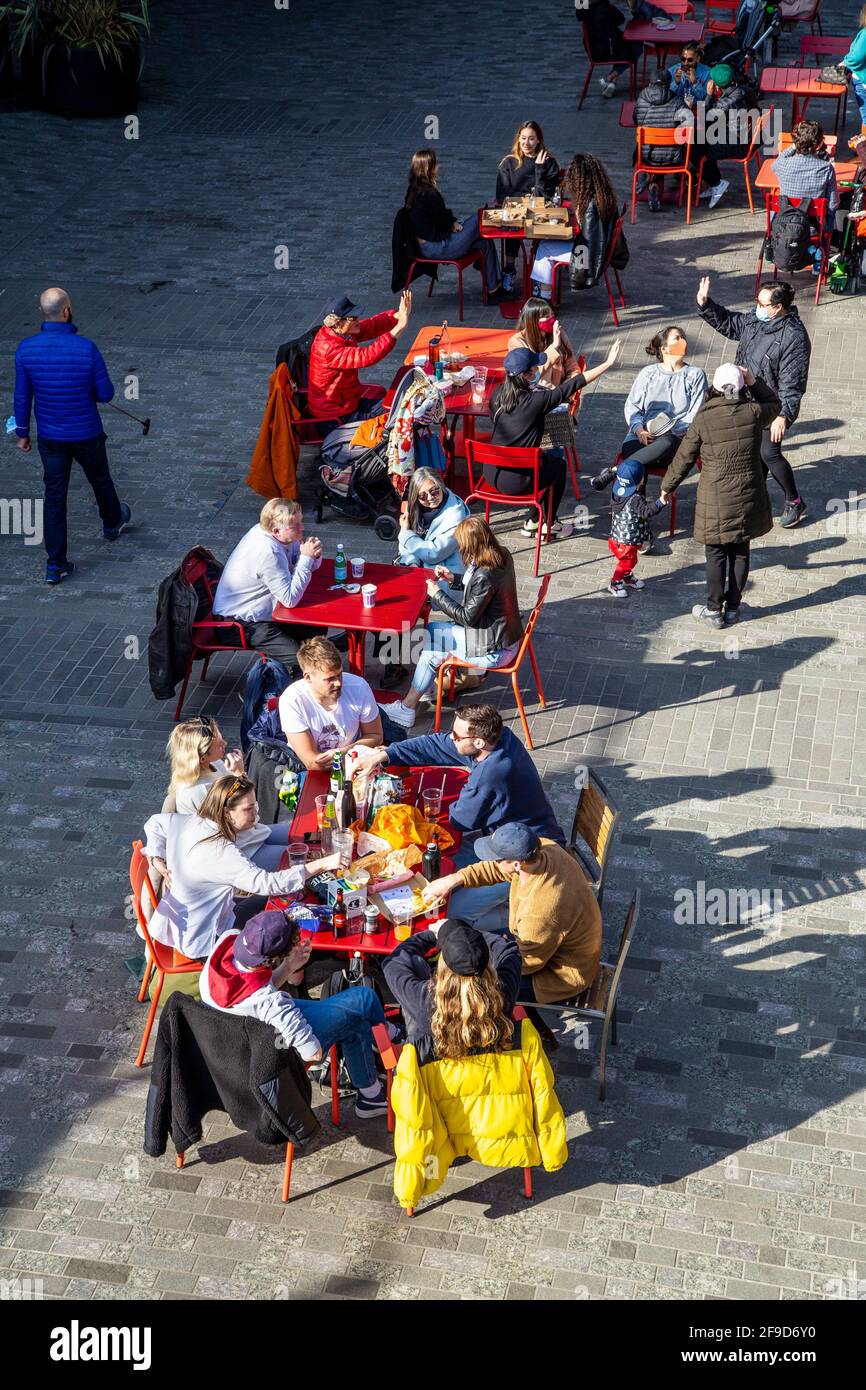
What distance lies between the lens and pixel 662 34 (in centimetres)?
1873

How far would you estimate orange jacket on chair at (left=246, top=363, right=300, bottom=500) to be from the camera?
11.2m

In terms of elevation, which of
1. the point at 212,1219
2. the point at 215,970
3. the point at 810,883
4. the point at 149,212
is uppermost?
the point at 149,212

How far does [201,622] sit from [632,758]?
8.98 ft

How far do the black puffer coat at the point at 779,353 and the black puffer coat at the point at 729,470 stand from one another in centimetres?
100

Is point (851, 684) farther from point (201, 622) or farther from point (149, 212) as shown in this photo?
point (149, 212)

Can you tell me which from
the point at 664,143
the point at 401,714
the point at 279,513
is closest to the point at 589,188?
the point at 664,143

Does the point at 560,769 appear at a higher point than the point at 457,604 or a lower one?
lower

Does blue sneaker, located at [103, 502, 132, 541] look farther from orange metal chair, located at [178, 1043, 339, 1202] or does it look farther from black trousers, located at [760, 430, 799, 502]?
orange metal chair, located at [178, 1043, 339, 1202]

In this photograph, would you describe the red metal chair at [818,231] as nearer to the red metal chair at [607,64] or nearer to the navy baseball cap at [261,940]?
the red metal chair at [607,64]

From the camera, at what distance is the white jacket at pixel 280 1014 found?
20.3 ft

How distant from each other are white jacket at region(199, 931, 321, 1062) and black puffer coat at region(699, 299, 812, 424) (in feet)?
20.3

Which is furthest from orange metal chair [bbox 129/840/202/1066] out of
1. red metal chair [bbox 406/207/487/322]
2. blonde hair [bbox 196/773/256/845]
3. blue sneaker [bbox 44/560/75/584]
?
red metal chair [bbox 406/207/487/322]
